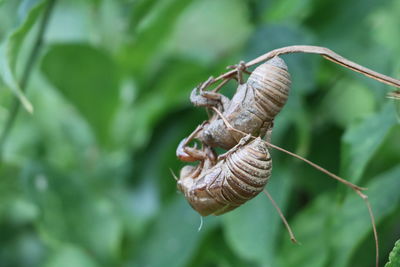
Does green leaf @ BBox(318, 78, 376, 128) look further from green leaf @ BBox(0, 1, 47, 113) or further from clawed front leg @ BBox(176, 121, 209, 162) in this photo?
green leaf @ BBox(0, 1, 47, 113)

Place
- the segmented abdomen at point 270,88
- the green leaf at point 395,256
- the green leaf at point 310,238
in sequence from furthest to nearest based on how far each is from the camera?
the green leaf at point 310,238
the segmented abdomen at point 270,88
the green leaf at point 395,256

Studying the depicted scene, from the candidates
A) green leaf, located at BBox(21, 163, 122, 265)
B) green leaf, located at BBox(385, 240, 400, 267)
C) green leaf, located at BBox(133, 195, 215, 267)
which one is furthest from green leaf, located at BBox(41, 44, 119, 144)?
green leaf, located at BBox(385, 240, 400, 267)

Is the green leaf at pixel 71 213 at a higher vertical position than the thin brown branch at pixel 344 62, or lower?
lower

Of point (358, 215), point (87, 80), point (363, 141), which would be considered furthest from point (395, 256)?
point (87, 80)

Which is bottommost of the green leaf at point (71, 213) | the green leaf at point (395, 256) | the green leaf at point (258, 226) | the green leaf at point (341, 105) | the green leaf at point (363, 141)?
the green leaf at point (341, 105)

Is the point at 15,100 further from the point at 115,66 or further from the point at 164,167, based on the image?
the point at 164,167

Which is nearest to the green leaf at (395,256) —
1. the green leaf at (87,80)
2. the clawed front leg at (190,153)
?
the clawed front leg at (190,153)

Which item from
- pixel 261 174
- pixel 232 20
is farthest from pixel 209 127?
pixel 232 20

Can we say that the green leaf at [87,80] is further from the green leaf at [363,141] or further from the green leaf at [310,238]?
the green leaf at [363,141]
